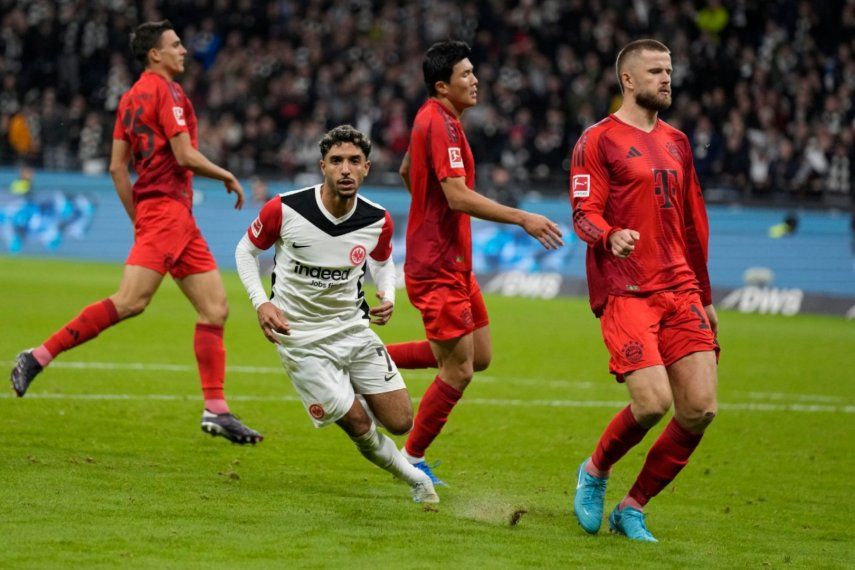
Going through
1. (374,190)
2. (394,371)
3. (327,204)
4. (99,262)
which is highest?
(327,204)

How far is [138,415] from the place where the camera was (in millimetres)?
9391

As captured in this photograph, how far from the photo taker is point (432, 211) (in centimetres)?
757

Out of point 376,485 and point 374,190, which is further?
point 374,190

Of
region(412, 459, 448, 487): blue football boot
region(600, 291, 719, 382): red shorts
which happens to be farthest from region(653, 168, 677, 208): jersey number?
region(412, 459, 448, 487): blue football boot

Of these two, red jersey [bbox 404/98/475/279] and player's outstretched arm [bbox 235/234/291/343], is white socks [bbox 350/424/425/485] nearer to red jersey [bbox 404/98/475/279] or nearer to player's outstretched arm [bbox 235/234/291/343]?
player's outstretched arm [bbox 235/234/291/343]

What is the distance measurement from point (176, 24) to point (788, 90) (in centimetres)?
1390

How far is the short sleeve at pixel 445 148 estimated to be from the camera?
7277 mm

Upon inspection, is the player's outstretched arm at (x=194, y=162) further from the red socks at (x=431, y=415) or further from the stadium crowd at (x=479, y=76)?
the stadium crowd at (x=479, y=76)

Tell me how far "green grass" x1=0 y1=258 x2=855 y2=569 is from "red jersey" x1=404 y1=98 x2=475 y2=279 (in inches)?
49.1

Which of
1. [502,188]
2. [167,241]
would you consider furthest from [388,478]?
[502,188]

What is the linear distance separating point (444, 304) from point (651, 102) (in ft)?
5.69

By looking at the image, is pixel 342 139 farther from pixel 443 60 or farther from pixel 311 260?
pixel 443 60

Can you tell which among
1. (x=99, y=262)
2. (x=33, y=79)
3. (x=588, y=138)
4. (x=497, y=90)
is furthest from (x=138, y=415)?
(x=33, y=79)

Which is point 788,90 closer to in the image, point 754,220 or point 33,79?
point 754,220
